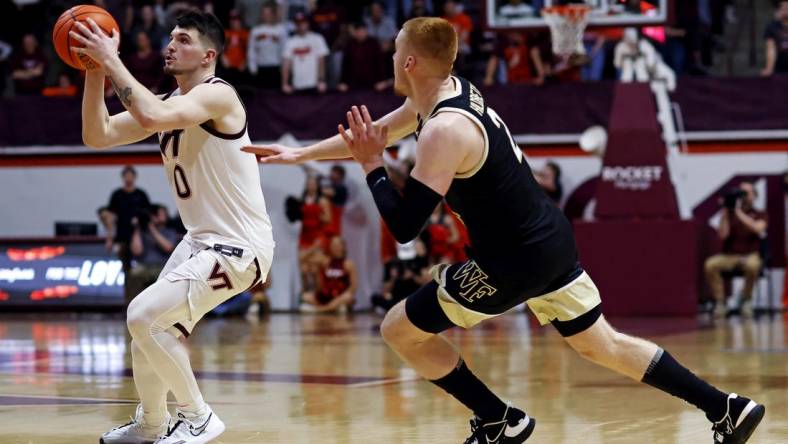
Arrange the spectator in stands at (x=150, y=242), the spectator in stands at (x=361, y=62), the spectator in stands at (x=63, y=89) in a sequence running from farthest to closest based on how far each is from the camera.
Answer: the spectator in stands at (x=63, y=89)
the spectator in stands at (x=361, y=62)
the spectator in stands at (x=150, y=242)

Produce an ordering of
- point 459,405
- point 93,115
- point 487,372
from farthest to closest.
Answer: point 487,372, point 459,405, point 93,115

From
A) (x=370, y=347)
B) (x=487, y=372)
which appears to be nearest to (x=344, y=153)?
(x=487, y=372)

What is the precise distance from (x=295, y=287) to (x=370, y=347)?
693 cm

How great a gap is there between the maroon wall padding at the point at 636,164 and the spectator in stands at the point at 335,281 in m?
4.08

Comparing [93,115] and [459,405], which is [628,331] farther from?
[93,115]

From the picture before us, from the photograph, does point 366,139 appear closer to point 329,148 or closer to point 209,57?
point 329,148

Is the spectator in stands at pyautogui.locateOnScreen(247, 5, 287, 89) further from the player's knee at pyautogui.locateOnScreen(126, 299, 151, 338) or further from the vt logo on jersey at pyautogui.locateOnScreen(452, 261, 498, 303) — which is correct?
the vt logo on jersey at pyautogui.locateOnScreen(452, 261, 498, 303)

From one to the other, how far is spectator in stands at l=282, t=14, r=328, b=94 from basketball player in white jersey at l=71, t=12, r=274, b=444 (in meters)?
13.1

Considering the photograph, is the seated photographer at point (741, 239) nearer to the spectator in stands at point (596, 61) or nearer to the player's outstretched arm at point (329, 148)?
the spectator in stands at point (596, 61)

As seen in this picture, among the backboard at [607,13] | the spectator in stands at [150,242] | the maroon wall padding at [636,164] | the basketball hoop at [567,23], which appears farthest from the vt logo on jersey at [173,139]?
the spectator in stands at [150,242]

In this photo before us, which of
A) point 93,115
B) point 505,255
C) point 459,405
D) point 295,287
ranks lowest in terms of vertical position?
point 295,287

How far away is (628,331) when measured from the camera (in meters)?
14.6

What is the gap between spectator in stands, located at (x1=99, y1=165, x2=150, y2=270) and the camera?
61.3 feet

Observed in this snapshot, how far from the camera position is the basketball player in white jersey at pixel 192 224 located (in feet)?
21.3
